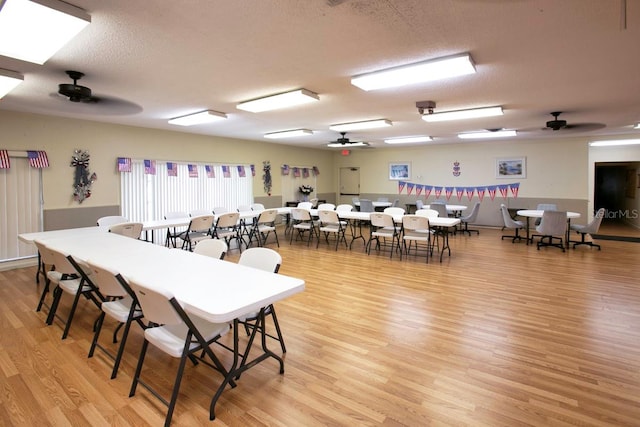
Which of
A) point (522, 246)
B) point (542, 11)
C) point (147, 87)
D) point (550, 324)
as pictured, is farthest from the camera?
point (522, 246)

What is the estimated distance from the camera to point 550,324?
3.10m

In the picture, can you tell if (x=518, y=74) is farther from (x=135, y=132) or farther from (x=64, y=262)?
(x=135, y=132)

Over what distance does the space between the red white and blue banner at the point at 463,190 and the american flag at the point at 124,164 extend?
7.88 m

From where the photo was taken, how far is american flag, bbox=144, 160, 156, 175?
6.58 meters

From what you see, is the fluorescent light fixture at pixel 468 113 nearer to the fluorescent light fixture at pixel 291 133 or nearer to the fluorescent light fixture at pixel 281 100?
the fluorescent light fixture at pixel 281 100

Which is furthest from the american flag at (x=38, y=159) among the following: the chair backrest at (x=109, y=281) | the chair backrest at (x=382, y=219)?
the chair backrest at (x=382, y=219)

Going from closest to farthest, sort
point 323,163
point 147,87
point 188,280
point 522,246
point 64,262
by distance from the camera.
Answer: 1. point 188,280
2. point 64,262
3. point 147,87
4. point 522,246
5. point 323,163

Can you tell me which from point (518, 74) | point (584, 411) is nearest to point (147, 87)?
point (518, 74)

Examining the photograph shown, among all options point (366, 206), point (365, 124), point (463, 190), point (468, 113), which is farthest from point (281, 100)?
point (463, 190)

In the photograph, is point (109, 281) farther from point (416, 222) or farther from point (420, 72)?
point (416, 222)

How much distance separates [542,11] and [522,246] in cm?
590

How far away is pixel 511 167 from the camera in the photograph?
911cm

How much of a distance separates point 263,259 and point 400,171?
894 cm

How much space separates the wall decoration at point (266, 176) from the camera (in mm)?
9172
